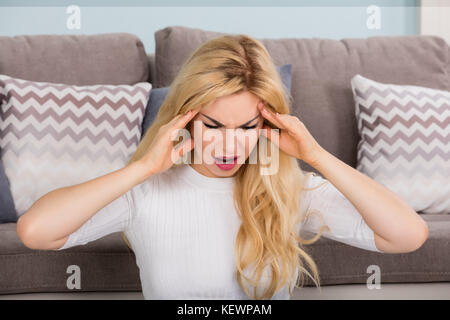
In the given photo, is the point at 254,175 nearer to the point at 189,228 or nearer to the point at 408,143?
the point at 189,228

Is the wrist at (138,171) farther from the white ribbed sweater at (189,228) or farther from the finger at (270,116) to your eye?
the finger at (270,116)

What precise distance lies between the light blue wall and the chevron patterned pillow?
2.50ft

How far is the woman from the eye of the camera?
3.49ft

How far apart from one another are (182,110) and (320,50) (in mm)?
1181

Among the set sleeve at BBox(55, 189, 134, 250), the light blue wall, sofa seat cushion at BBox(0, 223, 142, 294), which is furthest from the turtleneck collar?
the light blue wall

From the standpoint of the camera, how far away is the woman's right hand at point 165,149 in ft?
3.51

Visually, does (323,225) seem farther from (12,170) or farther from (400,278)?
(12,170)

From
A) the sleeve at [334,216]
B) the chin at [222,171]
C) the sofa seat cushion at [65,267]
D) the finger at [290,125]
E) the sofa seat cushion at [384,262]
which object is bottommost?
the sofa seat cushion at [384,262]

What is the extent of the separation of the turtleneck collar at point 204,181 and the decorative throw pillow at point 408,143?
836 mm

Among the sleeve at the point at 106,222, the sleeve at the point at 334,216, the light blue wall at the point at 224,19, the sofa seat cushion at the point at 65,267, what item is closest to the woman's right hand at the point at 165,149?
the sleeve at the point at 106,222

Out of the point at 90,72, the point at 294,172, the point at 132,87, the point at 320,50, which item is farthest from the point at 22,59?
the point at 294,172

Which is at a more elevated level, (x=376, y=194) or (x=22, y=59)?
(x=22, y=59)

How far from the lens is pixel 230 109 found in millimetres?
1084

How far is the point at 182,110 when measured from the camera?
1.12 m
